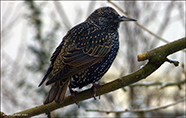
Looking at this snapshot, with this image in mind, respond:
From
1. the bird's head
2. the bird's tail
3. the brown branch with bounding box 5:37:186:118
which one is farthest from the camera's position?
the bird's head

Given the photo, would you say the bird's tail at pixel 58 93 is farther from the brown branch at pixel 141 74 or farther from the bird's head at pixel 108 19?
the bird's head at pixel 108 19

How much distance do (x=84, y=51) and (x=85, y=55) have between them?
0.05m

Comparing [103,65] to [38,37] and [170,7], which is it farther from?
[170,7]

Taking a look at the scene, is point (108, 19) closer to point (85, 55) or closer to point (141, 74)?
point (85, 55)

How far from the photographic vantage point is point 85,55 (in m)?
2.71

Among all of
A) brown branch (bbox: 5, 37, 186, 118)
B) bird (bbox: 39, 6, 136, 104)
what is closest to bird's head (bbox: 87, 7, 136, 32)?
bird (bbox: 39, 6, 136, 104)

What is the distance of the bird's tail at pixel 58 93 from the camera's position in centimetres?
243

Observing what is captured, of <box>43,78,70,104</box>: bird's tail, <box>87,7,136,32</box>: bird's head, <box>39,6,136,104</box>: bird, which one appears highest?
<box>87,7,136,32</box>: bird's head

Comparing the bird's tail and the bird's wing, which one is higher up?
the bird's wing

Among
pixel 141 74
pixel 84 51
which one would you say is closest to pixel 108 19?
pixel 84 51

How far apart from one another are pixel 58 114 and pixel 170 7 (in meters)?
3.28

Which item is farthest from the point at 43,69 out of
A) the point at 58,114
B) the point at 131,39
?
the point at 131,39

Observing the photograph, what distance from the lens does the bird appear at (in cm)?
254

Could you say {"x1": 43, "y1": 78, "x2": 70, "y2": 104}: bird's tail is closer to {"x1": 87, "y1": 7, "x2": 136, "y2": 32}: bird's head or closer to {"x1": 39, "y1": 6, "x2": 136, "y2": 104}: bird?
{"x1": 39, "y1": 6, "x2": 136, "y2": 104}: bird
